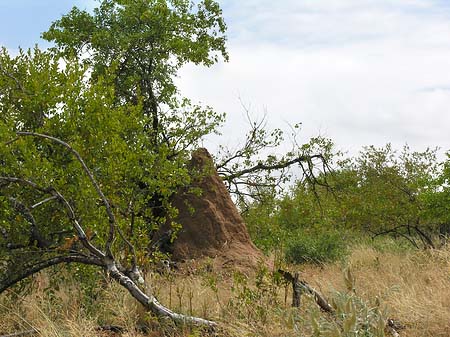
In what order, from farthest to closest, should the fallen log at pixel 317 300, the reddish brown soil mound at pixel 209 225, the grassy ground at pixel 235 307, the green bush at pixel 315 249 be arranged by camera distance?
the green bush at pixel 315 249 < the reddish brown soil mound at pixel 209 225 < the fallen log at pixel 317 300 < the grassy ground at pixel 235 307

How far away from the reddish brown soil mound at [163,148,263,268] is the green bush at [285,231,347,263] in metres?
3.01

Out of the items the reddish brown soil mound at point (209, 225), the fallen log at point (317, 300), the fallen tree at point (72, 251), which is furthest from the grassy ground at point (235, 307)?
the reddish brown soil mound at point (209, 225)

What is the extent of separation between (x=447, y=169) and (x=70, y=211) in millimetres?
10855

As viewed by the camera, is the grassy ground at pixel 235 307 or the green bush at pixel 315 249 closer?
the grassy ground at pixel 235 307

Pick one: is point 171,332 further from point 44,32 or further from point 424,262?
point 44,32

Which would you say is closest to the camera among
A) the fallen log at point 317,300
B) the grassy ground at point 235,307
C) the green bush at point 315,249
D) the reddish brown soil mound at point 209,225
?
the grassy ground at point 235,307

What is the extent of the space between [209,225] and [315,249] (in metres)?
4.13

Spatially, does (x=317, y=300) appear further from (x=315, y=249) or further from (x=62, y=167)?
(x=315, y=249)

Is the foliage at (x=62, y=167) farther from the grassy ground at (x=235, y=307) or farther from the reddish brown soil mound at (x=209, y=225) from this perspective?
the reddish brown soil mound at (x=209, y=225)

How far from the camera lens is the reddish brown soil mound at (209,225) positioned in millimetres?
13305

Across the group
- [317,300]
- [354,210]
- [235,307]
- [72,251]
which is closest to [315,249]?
[354,210]

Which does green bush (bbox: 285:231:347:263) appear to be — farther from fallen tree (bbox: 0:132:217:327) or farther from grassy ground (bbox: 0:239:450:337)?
fallen tree (bbox: 0:132:217:327)

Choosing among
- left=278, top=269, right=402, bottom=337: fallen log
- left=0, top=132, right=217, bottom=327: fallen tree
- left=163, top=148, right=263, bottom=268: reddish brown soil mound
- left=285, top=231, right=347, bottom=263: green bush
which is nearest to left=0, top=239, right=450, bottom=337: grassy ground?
left=278, top=269, right=402, bottom=337: fallen log

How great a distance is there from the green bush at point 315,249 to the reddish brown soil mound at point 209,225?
3.01 metres
